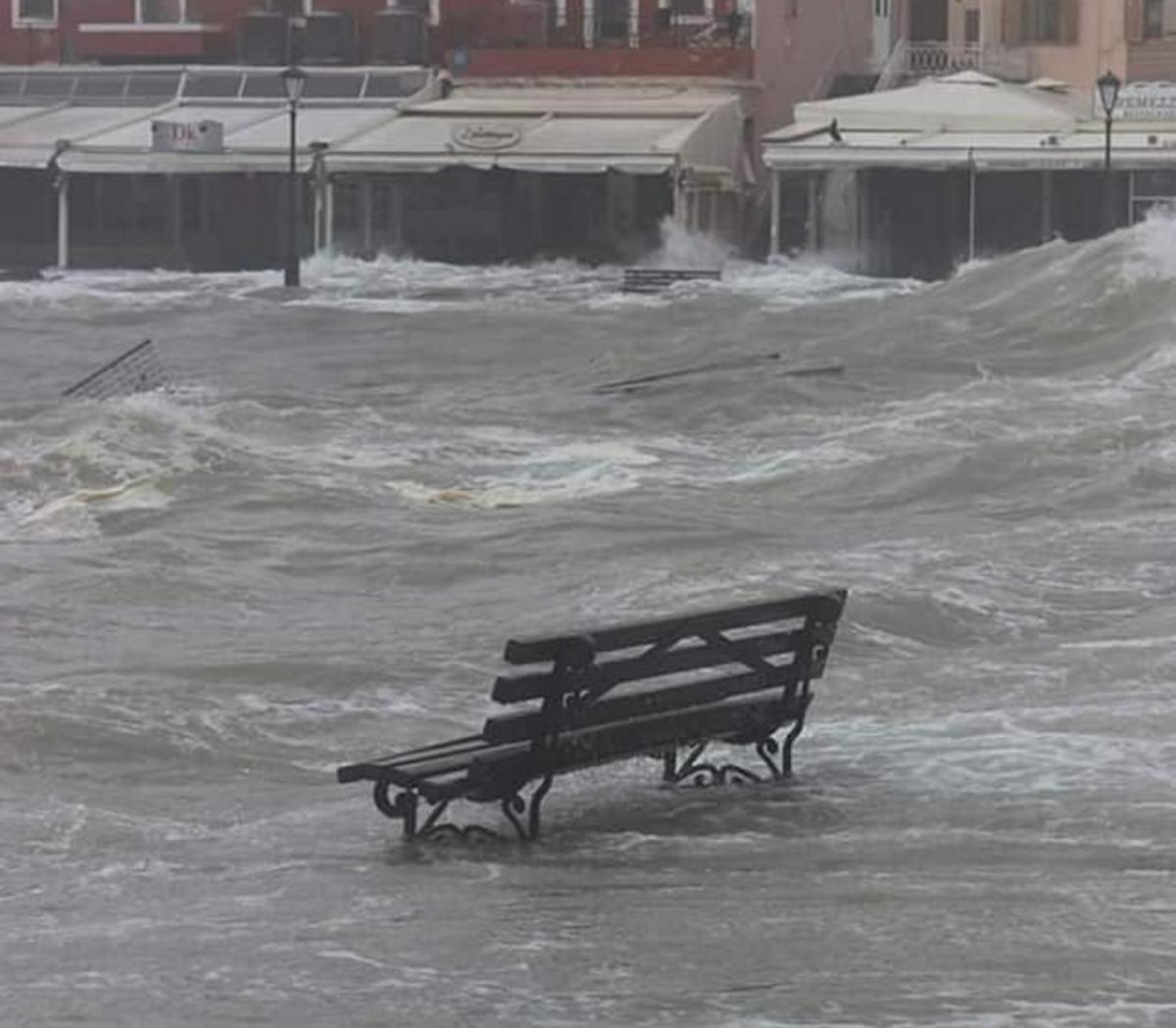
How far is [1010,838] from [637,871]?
140cm

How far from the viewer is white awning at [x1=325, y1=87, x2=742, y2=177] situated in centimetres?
4725

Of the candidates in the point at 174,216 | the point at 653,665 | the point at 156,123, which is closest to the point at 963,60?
the point at 174,216

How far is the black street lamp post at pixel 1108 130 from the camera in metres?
42.8

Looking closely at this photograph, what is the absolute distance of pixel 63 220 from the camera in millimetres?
50844

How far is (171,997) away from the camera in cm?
818

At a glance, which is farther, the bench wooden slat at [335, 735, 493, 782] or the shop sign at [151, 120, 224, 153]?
the shop sign at [151, 120, 224, 153]

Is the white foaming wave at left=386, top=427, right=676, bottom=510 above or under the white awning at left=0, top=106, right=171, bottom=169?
under

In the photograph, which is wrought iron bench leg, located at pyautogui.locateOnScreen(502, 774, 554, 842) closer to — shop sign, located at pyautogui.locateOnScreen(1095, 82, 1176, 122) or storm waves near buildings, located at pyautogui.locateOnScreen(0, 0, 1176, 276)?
storm waves near buildings, located at pyautogui.locateOnScreen(0, 0, 1176, 276)

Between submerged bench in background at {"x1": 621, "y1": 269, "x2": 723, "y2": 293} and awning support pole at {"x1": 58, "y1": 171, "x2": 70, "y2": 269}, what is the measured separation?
36.1ft

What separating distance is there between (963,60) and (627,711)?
48.5 meters

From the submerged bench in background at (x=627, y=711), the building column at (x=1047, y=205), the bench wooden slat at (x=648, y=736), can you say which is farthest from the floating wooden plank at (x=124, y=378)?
the building column at (x=1047, y=205)

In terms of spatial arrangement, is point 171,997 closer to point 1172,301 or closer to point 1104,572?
point 1104,572

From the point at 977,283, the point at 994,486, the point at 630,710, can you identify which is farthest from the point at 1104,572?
the point at 977,283

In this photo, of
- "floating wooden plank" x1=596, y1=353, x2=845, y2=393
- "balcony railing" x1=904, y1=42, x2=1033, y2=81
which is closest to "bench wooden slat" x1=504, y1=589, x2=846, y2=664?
"floating wooden plank" x1=596, y1=353, x2=845, y2=393
